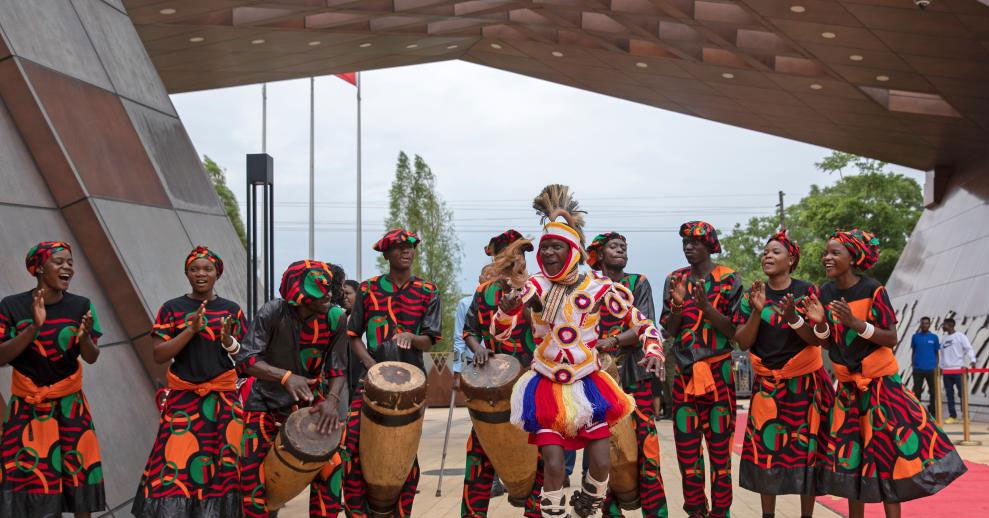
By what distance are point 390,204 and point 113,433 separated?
43960 mm

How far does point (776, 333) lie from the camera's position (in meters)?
7.02

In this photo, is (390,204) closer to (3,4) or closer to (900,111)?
(900,111)

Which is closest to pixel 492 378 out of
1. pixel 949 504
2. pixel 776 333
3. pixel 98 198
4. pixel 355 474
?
pixel 355 474

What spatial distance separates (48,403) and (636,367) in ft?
12.5

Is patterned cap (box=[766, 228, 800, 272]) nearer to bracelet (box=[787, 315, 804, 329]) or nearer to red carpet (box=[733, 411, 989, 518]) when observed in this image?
bracelet (box=[787, 315, 804, 329])

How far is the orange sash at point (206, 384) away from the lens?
6.34 metres

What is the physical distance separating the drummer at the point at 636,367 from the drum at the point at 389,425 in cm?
133

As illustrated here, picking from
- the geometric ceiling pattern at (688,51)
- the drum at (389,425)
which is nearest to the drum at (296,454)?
the drum at (389,425)

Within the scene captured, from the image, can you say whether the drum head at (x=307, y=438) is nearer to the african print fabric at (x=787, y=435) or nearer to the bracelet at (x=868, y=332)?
the african print fabric at (x=787, y=435)

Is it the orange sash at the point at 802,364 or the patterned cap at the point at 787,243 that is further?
the patterned cap at the point at 787,243

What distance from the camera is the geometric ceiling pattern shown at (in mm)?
16406

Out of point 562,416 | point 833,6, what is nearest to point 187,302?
point 562,416

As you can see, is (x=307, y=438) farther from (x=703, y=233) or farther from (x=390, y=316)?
(x=703, y=233)

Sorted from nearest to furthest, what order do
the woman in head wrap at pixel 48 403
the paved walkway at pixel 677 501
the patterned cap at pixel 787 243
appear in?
1. the woman in head wrap at pixel 48 403
2. the patterned cap at pixel 787 243
3. the paved walkway at pixel 677 501
